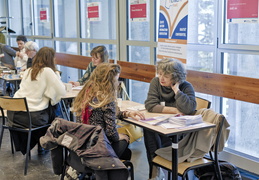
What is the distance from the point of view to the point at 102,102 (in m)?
2.92

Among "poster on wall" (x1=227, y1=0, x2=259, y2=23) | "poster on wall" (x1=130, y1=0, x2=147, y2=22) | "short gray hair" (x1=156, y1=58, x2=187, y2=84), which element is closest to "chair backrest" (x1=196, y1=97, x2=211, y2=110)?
"short gray hair" (x1=156, y1=58, x2=187, y2=84)

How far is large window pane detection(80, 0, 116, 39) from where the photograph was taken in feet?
20.4

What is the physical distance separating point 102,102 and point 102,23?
3.84 metres

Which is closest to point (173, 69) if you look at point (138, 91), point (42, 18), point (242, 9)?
point (242, 9)

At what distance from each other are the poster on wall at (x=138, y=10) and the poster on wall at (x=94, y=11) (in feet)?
3.57

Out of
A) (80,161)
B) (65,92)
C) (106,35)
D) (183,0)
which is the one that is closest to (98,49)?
(65,92)

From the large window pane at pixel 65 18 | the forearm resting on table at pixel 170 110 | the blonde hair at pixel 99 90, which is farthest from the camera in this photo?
the large window pane at pixel 65 18

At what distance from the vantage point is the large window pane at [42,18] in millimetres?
8578

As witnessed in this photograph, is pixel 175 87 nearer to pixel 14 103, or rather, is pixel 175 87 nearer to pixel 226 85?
pixel 226 85

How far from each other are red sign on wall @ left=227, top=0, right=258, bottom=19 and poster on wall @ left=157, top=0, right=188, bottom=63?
53 centimetres

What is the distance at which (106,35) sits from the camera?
648 cm

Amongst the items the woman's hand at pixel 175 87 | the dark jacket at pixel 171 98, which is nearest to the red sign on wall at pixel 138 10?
the dark jacket at pixel 171 98

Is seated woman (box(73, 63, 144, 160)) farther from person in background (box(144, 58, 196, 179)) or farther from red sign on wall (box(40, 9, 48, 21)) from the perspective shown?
red sign on wall (box(40, 9, 48, 21))

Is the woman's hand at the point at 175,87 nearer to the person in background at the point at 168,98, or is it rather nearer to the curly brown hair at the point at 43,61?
the person in background at the point at 168,98
